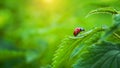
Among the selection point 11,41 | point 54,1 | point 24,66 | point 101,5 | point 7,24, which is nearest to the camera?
point 101,5

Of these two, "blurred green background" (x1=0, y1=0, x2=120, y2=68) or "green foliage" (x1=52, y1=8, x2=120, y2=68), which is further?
"blurred green background" (x1=0, y1=0, x2=120, y2=68)

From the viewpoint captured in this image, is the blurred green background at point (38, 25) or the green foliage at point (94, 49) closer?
the green foliage at point (94, 49)

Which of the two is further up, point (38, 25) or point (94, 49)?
point (38, 25)

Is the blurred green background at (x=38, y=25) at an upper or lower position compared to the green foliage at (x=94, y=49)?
upper

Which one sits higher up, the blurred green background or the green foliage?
the blurred green background

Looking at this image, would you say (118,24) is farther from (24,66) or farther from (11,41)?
(11,41)

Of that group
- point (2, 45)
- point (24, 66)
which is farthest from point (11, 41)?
point (24, 66)

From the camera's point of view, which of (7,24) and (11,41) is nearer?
(11,41)

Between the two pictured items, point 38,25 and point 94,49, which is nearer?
point 94,49
